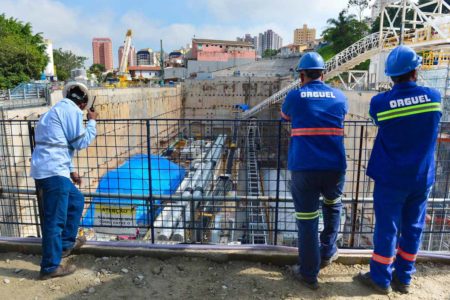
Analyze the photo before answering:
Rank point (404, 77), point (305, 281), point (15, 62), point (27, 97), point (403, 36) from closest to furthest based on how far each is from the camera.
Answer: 1. point (404, 77)
2. point (305, 281)
3. point (27, 97)
4. point (403, 36)
5. point (15, 62)

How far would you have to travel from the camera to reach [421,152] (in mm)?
2402

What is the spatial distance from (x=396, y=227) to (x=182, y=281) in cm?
182

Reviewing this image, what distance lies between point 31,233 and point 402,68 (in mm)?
10300

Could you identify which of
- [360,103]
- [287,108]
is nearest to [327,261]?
[287,108]

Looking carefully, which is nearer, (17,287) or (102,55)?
(17,287)

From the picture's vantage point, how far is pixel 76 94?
2.99 metres

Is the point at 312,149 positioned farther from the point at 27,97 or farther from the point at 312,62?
the point at 27,97

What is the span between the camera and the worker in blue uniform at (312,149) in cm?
253

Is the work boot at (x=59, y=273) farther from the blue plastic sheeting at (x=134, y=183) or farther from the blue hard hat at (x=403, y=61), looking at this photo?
the blue hard hat at (x=403, y=61)

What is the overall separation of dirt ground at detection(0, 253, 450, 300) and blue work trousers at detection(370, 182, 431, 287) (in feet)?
0.65

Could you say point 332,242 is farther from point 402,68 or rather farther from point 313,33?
point 313,33

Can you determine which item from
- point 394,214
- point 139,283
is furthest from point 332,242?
point 139,283

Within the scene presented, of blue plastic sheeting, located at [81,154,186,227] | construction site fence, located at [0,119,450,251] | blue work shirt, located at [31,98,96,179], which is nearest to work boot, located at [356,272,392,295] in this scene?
construction site fence, located at [0,119,450,251]

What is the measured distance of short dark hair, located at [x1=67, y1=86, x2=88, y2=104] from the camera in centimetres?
298
